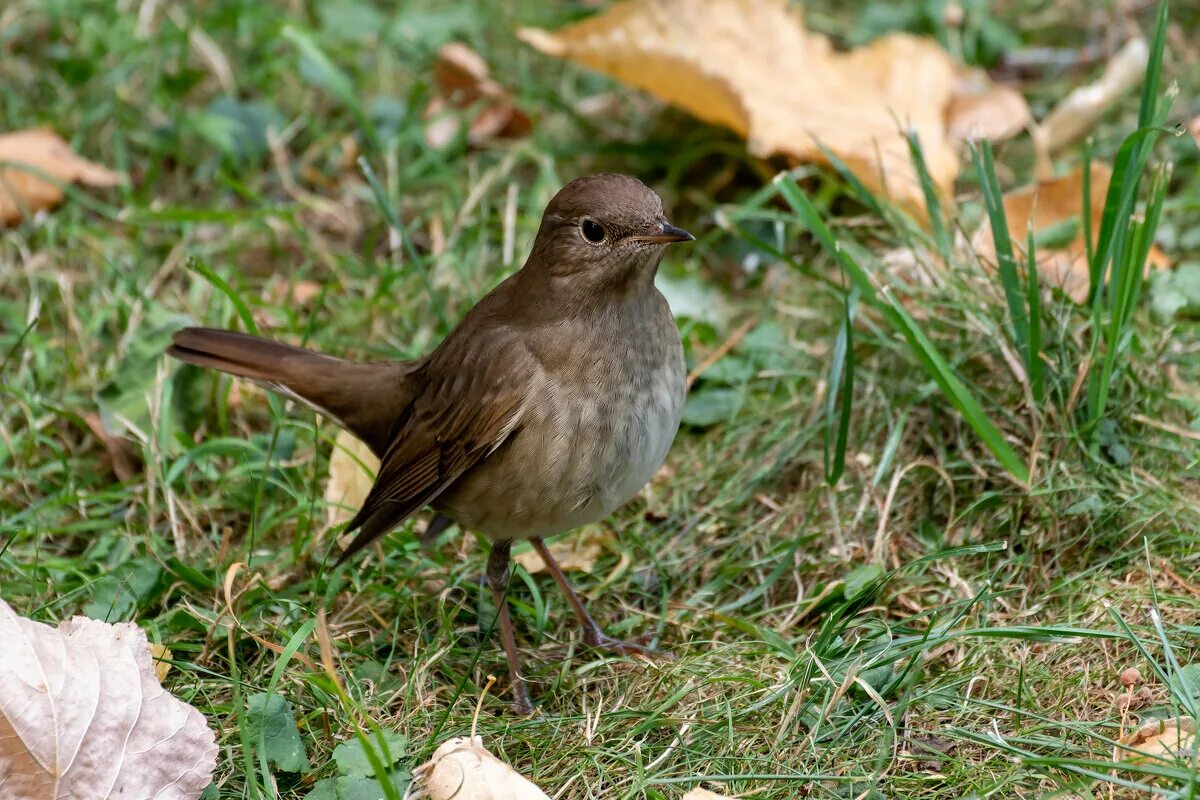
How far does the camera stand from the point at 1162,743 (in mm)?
3004

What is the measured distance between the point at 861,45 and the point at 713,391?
107 inches

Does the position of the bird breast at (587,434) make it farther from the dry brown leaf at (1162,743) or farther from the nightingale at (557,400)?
the dry brown leaf at (1162,743)

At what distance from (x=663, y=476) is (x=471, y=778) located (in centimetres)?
180

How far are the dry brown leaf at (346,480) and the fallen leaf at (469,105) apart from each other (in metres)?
2.08

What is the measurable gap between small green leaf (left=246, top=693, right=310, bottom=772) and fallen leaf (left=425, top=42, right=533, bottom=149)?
3.46 m

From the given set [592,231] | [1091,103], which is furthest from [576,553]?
[1091,103]

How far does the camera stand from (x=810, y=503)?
14.6 ft

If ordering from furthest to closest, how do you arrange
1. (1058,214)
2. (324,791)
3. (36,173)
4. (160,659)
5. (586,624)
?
(36,173) → (1058,214) → (586,624) → (160,659) → (324,791)

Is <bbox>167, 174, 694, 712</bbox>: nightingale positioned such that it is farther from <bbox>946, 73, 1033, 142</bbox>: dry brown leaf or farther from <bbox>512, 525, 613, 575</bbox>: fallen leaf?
<bbox>946, 73, 1033, 142</bbox>: dry brown leaf

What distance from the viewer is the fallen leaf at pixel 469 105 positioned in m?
6.49

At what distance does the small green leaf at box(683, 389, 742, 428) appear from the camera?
4926 millimetres

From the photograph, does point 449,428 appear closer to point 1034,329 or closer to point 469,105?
point 1034,329

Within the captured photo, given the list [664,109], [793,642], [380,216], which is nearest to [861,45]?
[664,109]

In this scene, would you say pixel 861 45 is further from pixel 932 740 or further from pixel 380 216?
pixel 932 740
